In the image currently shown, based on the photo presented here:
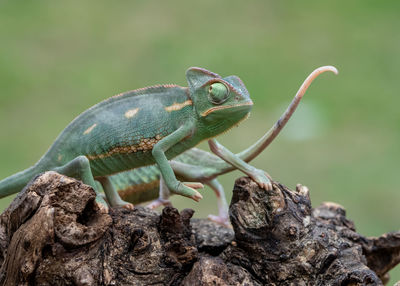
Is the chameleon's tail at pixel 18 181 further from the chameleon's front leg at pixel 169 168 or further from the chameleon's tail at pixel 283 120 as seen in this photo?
the chameleon's tail at pixel 283 120

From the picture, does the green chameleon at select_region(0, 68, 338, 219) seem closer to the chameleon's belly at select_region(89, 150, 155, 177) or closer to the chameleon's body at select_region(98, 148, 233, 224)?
the chameleon's belly at select_region(89, 150, 155, 177)

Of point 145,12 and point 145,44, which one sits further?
point 145,12

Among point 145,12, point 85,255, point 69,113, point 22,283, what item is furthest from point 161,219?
point 145,12

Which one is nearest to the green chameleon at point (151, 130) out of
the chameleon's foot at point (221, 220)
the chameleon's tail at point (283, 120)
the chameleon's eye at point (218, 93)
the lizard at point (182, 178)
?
the chameleon's eye at point (218, 93)

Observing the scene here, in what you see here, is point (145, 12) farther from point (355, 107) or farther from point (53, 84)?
point (355, 107)

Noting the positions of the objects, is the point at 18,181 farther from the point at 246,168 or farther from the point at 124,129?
the point at 246,168

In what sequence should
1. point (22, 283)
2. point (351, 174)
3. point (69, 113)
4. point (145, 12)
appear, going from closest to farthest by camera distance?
point (22, 283) → point (351, 174) → point (69, 113) → point (145, 12)
